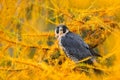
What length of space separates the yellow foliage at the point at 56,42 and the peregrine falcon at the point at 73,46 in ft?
0.16

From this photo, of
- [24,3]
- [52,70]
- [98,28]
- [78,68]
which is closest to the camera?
[52,70]

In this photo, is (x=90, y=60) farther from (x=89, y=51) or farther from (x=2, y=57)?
(x=2, y=57)

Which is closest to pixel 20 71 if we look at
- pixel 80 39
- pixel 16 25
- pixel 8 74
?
pixel 8 74

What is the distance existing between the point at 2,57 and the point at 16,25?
79cm

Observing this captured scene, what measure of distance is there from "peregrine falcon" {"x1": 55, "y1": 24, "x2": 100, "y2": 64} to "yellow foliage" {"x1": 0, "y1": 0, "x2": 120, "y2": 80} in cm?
5

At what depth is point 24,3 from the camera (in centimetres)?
394

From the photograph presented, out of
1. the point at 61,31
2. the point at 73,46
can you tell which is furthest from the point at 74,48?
the point at 61,31

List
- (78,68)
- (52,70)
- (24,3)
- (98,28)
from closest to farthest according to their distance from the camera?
(52,70), (78,68), (98,28), (24,3)

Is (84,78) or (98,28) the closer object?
(84,78)

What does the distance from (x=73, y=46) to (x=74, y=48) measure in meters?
0.01

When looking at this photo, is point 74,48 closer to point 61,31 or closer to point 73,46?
point 73,46

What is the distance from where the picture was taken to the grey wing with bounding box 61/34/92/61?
134 inches

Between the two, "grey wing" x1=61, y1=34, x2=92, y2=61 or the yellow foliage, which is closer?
the yellow foliage

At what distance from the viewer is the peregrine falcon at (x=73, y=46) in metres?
3.39
